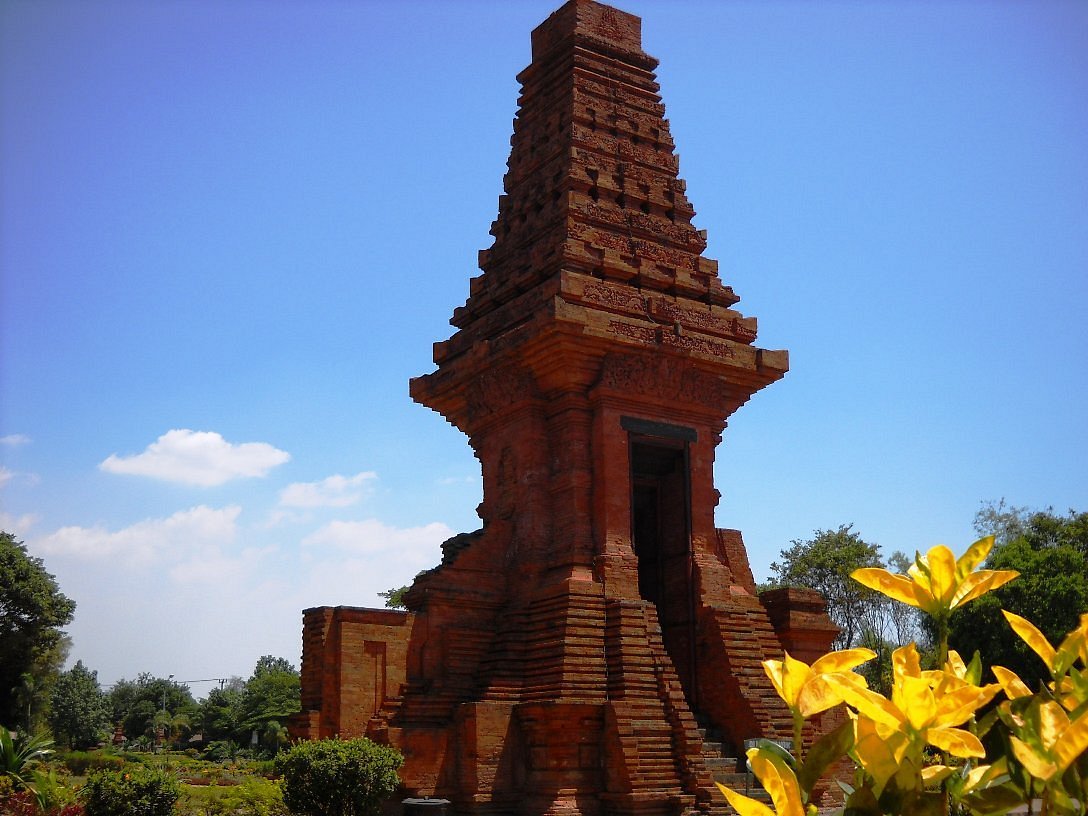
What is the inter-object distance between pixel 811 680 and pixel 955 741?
0.28 meters

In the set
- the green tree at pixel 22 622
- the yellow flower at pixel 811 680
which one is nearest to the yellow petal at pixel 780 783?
the yellow flower at pixel 811 680

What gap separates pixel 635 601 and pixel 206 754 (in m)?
34.6

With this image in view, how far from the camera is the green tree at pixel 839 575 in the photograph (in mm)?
38575

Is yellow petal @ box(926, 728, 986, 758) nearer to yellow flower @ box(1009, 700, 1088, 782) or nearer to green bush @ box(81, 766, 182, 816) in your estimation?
yellow flower @ box(1009, 700, 1088, 782)

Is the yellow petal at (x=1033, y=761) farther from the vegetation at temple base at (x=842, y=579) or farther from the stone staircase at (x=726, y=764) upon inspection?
the vegetation at temple base at (x=842, y=579)

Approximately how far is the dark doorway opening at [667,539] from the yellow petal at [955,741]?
53.1 ft

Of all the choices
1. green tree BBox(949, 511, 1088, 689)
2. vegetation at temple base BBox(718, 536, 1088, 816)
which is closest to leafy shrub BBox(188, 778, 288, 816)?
vegetation at temple base BBox(718, 536, 1088, 816)

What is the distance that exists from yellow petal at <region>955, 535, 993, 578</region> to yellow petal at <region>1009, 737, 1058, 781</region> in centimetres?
44

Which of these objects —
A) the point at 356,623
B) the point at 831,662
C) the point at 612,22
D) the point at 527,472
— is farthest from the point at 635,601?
the point at 831,662

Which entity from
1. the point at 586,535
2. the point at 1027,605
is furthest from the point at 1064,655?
the point at 1027,605

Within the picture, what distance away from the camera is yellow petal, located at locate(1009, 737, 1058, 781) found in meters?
2.01

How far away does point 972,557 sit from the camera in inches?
97.4

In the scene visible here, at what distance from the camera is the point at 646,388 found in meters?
18.4

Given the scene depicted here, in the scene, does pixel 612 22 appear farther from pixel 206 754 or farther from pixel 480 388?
pixel 206 754
